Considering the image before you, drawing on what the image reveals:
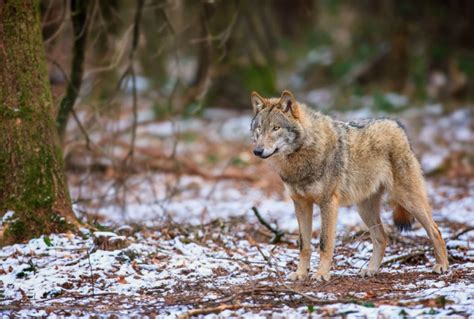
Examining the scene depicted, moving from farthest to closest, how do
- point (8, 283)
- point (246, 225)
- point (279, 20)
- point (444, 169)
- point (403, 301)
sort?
point (279, 20), point (444, 169), point (246, 225), point (8, 283), point (403, 301)

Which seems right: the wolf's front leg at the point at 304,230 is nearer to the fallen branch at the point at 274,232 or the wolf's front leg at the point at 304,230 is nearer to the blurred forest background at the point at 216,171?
the blurred forest background at the point at 216,171

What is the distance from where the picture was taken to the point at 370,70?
74.8 ft

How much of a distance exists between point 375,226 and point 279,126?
181 cm

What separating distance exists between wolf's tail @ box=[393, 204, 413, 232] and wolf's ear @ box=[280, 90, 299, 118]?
1764mm

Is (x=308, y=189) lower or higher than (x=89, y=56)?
lower

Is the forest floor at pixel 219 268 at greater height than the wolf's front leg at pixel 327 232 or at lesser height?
lesser

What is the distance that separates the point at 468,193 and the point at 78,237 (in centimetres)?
792

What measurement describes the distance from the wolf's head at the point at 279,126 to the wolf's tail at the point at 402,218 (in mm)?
1598

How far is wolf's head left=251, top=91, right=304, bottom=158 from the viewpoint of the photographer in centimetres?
711

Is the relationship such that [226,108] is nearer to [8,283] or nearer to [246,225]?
[246,225]

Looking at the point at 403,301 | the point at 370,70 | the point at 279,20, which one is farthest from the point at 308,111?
the point at 279,20

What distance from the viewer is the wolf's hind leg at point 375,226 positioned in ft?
25.6

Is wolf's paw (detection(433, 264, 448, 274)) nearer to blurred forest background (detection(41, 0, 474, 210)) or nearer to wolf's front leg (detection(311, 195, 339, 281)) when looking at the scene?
wolf's front leg (detection(311, 195, 339, 281))

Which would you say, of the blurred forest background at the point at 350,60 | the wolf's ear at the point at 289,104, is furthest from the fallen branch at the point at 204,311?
the blurred forest background at the point at 350,60
